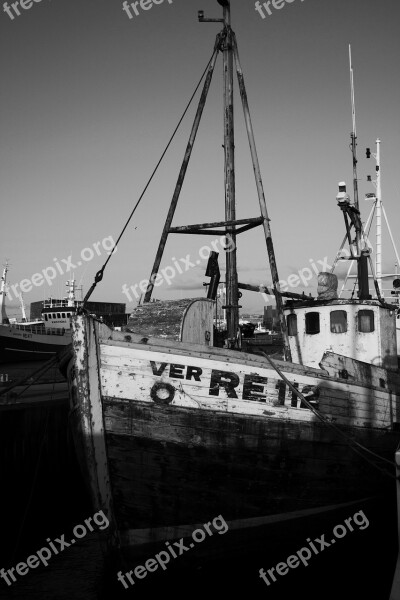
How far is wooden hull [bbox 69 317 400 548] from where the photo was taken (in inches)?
296

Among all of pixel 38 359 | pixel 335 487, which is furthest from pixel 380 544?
pixel 38 359

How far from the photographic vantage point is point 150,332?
857 centimetres

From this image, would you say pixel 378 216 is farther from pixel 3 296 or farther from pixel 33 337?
pixel 3 296

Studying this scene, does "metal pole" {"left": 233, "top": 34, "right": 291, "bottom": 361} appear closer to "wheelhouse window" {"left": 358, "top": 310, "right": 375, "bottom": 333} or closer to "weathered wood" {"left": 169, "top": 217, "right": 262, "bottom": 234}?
"weathered wood" {"left": 169, "top": 217, "right": 262, "bottom": 234}

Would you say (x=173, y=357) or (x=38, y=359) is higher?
(x=173, y=357)

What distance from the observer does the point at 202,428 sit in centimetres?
771

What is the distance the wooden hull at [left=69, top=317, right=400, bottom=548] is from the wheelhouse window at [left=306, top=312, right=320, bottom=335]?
3.66 meters

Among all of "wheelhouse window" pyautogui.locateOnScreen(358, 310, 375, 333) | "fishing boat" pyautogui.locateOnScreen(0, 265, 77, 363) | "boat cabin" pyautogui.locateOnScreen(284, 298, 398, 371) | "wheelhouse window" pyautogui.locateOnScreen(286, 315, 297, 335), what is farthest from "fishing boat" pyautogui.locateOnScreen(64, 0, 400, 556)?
"fishing boat" pyautogui.locateOnScreen(0, 265, 77, 363)

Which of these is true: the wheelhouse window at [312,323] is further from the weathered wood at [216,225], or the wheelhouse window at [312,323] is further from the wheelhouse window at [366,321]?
the weathered wood at [216,225]

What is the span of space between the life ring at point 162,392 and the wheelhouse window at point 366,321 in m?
5.74

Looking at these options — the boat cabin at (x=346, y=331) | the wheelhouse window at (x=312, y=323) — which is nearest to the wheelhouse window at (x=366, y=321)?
the boat cabin at (x=346, y=331)

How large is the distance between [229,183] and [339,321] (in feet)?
13.5

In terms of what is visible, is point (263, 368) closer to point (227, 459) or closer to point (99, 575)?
point (227, 459)

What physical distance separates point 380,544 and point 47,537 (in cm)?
683
